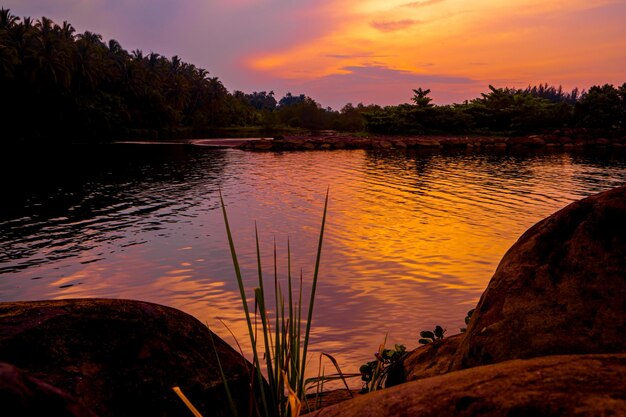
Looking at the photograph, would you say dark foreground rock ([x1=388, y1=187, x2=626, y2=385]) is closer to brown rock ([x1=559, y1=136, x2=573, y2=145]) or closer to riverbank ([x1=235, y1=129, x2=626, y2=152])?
riverbank ([x1=235, y1=129, x2=626, y2=152])

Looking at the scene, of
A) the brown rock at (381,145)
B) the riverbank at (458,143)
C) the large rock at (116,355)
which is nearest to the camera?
the large rock at (116,355)

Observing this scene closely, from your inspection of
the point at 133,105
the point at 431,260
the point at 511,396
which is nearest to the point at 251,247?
the point at 431,260

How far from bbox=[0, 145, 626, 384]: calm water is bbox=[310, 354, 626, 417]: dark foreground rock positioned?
3886 millimetres

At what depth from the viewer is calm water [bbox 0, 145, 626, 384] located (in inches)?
299

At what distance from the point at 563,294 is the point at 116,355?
2.41 metres

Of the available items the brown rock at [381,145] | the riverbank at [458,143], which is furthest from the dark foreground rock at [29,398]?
the brown rock at [381,145]

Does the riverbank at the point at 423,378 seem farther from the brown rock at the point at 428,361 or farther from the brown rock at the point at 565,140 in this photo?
the brown rock at the point at 565,140

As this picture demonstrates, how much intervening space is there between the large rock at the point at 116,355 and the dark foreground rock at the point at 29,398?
5.26 ft

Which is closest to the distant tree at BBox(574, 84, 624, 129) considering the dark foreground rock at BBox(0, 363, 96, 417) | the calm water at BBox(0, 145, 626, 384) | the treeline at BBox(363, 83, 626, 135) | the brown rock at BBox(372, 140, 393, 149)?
the treeline at BBox(363, 83, 626, 135)

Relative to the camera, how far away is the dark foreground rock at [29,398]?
986 millimetres

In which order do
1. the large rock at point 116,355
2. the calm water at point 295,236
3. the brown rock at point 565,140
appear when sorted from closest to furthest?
1. the large rock at point 116,355
2. the calm water at point 295,236
3. the brown rock at point 565,140

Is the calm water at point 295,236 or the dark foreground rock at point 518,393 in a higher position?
the dark foreground rock at point 518,393

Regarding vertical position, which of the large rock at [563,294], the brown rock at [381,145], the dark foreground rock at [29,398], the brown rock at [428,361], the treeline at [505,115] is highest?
the treeline at [505,115]

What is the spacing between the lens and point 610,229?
2742mm
